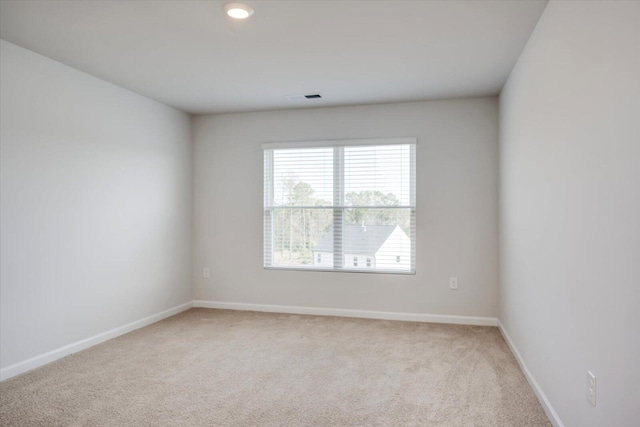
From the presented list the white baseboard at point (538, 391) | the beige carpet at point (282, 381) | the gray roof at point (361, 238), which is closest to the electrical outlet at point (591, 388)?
the white baseboard at point (538, 391)

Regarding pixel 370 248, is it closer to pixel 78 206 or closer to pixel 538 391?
pixel 538 391

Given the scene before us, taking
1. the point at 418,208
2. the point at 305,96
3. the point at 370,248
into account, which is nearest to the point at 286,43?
the point at 305,96

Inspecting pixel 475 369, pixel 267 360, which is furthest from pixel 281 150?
pixel 475 369

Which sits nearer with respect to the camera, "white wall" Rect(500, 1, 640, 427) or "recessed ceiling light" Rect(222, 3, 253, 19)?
"white wall" Rect(500, 1, 640, 427)

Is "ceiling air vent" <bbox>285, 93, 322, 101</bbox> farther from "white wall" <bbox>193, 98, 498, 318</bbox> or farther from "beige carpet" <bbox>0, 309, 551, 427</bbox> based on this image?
"beige carpet" <bbox>0, 309, 551, 427</bbox>

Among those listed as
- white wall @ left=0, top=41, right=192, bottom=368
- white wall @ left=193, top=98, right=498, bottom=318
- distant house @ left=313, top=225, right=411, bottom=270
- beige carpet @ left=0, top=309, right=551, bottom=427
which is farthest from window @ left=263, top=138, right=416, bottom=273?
white wall @ left=0, top=41, right=192, bottom=368

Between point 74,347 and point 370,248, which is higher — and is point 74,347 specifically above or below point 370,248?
below

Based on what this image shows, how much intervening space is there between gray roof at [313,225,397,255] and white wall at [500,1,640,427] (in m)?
1.74

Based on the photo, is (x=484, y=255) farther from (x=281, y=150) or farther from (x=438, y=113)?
(x=281, y=150)

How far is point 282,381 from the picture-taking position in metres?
2.86

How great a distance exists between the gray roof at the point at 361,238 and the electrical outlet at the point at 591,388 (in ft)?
9.38

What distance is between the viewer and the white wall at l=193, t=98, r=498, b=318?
4312 mm

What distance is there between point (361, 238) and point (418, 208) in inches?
28.4

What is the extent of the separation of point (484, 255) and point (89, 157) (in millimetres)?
3967
